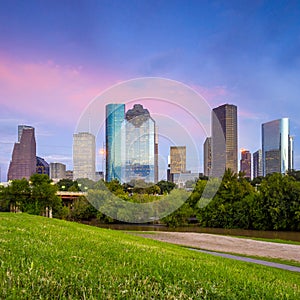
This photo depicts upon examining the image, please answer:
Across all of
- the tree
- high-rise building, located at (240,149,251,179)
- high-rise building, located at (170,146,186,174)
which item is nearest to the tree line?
the tree

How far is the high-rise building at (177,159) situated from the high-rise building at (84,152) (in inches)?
333

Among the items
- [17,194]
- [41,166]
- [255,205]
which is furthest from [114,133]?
[41,166]

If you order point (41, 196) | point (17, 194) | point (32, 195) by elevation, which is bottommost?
point (41, 196)

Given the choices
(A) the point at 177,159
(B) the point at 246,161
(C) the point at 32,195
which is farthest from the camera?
(B) the point at 246,161

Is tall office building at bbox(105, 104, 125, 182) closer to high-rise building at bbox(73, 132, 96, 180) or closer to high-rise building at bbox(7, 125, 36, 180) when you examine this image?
high-rise building at bbox(73, 132, 96, 180)

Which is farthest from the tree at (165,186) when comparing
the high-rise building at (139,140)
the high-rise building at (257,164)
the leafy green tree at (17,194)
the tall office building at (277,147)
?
the high-rise building at (257,164)

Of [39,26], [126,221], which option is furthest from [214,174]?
[39,26]

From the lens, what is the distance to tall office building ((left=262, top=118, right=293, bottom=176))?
467 ft

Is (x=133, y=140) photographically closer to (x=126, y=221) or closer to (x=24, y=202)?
(x=126, y=221)

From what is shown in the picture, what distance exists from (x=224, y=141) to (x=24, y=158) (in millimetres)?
95986

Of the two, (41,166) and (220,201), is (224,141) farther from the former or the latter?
(41,166)

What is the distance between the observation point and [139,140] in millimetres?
39688

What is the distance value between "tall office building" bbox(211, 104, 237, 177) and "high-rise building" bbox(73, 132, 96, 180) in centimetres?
1434

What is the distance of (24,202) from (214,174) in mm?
28162
